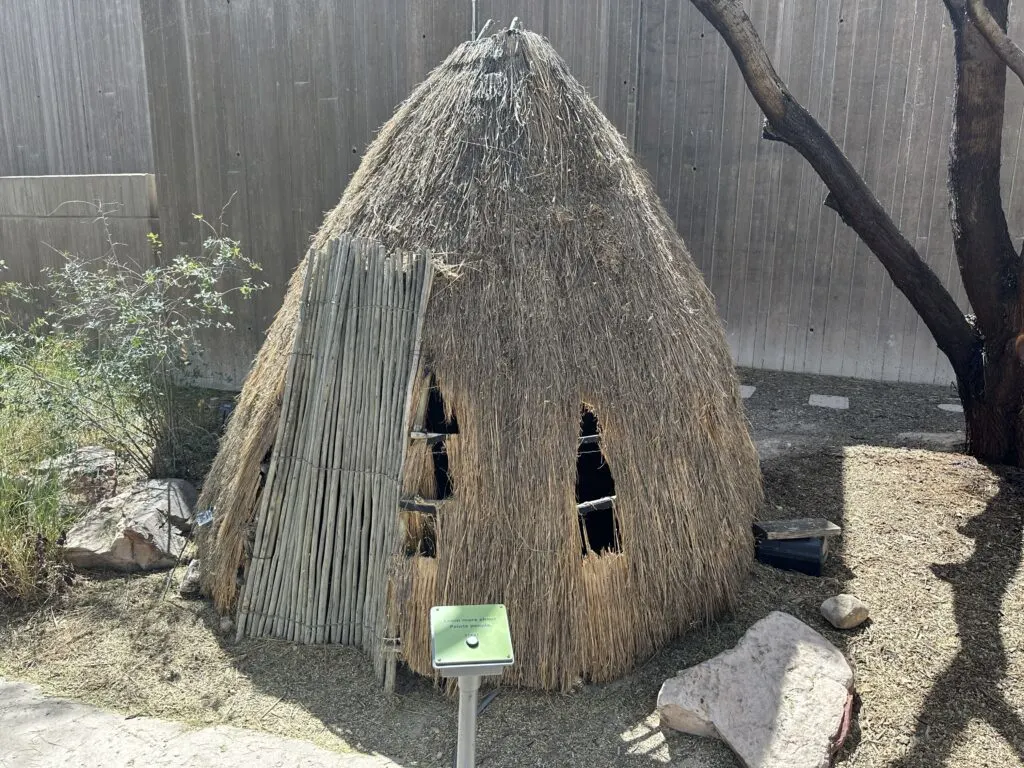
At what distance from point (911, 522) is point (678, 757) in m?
2.79

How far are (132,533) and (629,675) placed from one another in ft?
10.4

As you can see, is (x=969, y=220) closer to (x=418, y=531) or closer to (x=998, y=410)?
(x=998, y=410)

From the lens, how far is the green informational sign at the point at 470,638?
7.52 ft

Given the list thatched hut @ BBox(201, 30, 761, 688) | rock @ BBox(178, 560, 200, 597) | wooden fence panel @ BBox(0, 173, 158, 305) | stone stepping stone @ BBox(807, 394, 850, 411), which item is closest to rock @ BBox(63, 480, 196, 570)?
rock @ BBox(178, 560, 200, 597)

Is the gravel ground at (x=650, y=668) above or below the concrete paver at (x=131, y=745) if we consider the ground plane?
above

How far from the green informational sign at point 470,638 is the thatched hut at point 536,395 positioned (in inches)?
43.2

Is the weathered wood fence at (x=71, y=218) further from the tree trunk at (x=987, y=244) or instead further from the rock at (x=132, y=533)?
the tree trunk at (x=987, y=244)

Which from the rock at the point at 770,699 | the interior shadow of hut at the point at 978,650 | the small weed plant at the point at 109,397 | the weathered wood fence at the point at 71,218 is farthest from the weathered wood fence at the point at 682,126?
the rock at the point at 770,699

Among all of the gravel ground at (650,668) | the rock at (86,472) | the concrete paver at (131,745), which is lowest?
the concrete paver at (131,745)

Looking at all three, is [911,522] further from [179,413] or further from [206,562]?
[179,413]

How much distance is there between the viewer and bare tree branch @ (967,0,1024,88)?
4.56 meters

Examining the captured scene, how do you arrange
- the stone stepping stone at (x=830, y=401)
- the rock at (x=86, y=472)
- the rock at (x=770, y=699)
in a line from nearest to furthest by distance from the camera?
the rock at (x=770, y=699) < the rock at (x=86, y=472) < the stone stepping stone at (x=830, y=401)

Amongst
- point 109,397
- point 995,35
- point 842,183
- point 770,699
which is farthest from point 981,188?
point 109,397

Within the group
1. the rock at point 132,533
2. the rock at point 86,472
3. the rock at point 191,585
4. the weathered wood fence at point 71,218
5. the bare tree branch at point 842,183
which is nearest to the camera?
the rock at point 191,585
